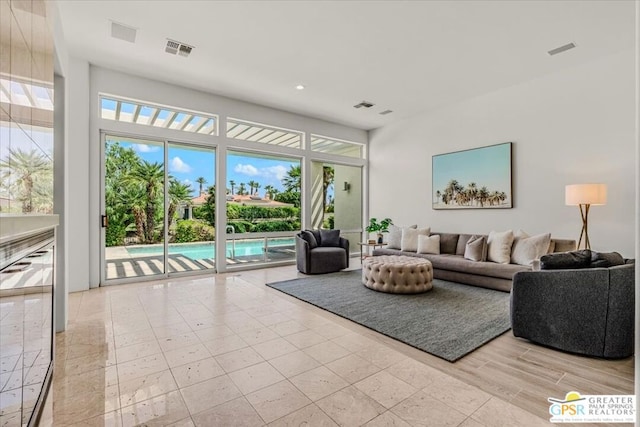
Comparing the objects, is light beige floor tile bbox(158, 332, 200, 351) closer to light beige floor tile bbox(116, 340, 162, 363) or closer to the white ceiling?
light beige floor tile bbox(116, 340, 162, 363)

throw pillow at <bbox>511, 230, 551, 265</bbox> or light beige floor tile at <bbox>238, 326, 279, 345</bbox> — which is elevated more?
throw pillow at <bbox>511, 230, 551, 265</bbox>

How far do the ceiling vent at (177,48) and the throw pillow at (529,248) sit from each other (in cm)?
548

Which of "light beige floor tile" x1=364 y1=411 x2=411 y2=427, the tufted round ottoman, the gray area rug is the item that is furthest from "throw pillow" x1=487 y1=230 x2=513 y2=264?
"light beige floor tile" x1=364 y1=411 x2=411 y2=427

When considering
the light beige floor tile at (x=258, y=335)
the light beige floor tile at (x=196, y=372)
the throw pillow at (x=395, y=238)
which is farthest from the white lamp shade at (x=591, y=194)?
the light beige floor tile at (x=196, y=372)

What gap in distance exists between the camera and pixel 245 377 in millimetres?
2199

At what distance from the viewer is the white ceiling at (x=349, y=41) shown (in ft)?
10.8

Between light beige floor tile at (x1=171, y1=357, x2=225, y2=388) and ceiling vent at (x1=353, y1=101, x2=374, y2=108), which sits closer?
light beige floor tile at (x1=171, y1=357, x2=225, y2=388)

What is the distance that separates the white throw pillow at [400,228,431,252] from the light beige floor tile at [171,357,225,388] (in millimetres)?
4532

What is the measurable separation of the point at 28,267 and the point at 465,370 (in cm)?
277

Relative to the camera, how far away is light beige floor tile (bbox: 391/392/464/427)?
1722mm

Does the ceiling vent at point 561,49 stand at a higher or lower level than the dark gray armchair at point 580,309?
higher

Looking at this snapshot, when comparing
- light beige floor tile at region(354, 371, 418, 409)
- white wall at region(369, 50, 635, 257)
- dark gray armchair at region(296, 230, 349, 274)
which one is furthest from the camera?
dark gray armchair at region(296, 230, 349, 274)

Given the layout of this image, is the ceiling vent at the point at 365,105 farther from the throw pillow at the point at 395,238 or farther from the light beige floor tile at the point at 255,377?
the light beige floor tile at the point at 255,377

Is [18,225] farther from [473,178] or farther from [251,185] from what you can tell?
[473,178]
